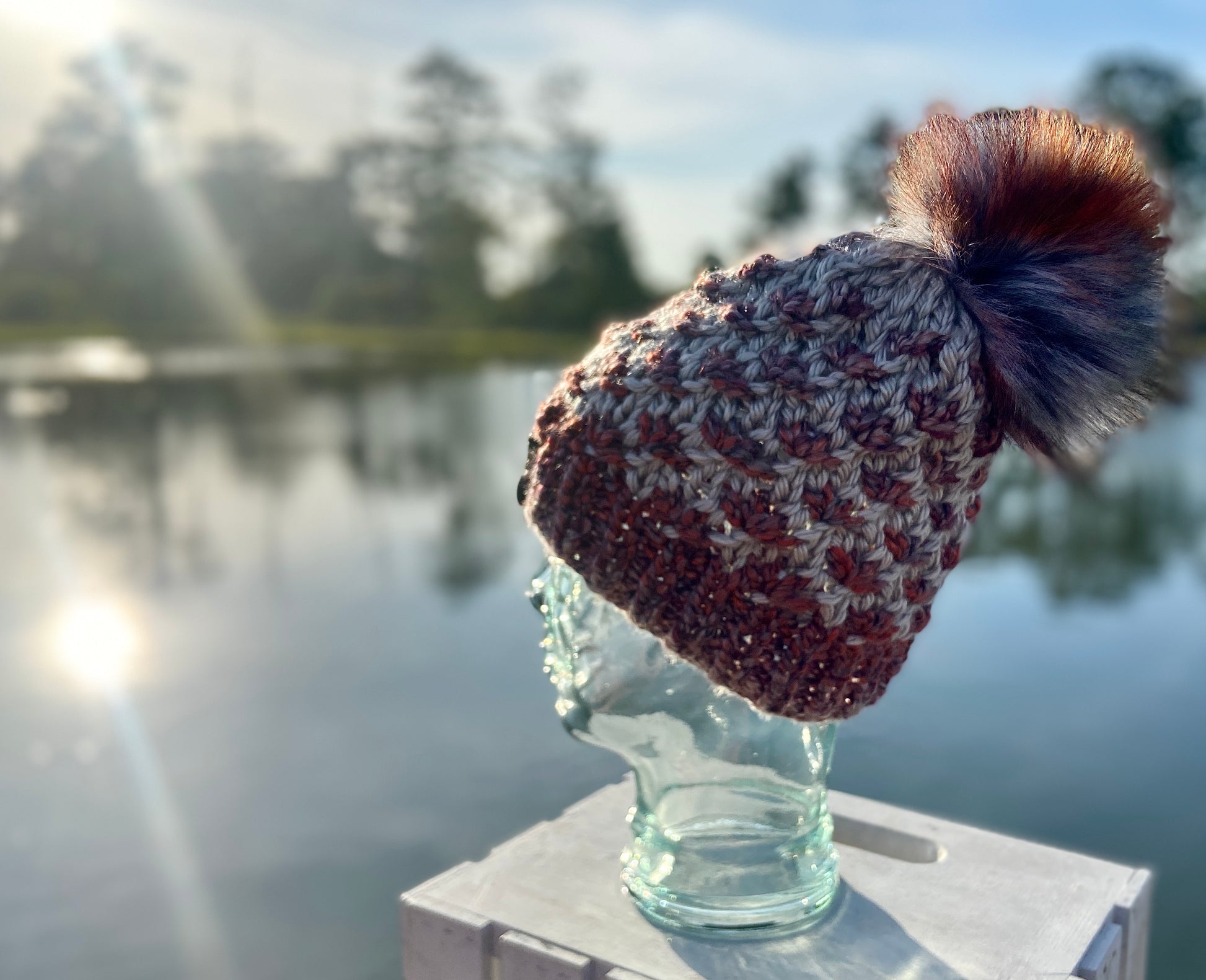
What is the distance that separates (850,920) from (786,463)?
0.69 meters

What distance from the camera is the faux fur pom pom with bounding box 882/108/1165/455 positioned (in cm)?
115

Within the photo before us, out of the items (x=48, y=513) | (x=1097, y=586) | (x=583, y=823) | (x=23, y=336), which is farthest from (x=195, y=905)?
(x=23, y=336)

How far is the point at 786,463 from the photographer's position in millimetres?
1143

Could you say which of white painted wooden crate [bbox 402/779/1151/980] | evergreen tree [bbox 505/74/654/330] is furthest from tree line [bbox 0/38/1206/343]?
white painted wooden crate [bbox 402/779/1151/980]

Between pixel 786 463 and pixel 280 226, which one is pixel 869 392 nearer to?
pixel 786 463

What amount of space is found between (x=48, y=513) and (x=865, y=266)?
258 inches

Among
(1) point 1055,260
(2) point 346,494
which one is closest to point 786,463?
(1) point 1055,260

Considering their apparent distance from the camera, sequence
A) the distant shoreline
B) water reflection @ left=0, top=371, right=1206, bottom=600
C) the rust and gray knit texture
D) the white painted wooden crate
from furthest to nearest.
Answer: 1. the distant shoreline
2. water reflection @ left=0, top=371, right=1206, bottom=600
3. the white painted wooden crate
4. the rust and gray knit texture

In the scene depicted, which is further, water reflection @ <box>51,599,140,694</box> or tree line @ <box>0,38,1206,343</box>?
tree line @ <box>0,38,1206,343</box>

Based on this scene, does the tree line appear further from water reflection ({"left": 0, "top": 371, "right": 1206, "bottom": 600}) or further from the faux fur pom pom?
the faux fur pom pom

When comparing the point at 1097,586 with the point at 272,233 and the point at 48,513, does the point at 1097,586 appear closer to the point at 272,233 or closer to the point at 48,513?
the point at 48,513

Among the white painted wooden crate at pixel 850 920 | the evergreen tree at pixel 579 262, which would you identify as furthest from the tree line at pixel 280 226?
the white painted wooden crate at pixel 850 920

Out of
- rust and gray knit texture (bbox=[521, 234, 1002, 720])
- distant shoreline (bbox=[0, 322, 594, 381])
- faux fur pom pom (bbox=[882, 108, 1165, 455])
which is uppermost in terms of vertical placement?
faux fur pom pom (bbox=[882, 108, 1165, 455])

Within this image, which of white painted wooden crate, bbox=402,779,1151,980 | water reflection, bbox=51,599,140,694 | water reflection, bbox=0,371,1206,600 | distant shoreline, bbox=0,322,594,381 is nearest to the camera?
white painted wooden crate, bbox=402,779,1151,980
